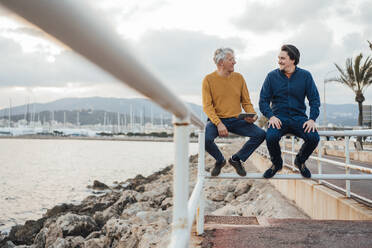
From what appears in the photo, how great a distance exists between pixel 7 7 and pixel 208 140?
10.3 ft

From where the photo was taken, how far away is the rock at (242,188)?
9961 mm

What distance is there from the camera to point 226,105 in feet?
11.3

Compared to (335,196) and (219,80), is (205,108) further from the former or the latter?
(335,196)

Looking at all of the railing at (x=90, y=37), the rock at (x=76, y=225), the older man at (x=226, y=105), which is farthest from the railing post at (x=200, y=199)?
the rock at (x=76, y=225)

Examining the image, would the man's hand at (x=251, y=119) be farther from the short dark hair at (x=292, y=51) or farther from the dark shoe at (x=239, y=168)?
the short dark hair at (x=292, y=51)

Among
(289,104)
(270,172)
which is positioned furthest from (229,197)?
(289,104)

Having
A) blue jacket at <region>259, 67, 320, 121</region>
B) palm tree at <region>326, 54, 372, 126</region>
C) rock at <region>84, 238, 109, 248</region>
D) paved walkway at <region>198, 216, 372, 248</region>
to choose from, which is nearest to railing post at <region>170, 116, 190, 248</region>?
paved walkway at <region>198, 216, 372, 248</region>

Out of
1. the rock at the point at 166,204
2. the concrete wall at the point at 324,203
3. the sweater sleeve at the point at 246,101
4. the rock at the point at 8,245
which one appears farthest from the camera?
the rock at the point at 166,204

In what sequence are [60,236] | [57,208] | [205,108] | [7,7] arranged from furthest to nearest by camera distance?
[57,208] < [60,236] < [205,108] < [7,7]

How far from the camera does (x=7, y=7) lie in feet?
1.07

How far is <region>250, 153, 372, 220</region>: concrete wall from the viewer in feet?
13.3

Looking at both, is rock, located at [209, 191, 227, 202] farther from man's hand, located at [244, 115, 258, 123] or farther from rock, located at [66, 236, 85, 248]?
man's hand, located at [244, 115, 258, 123]

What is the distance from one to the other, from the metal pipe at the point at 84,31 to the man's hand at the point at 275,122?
2.81m

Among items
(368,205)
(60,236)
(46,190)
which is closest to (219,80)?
(368,205)
